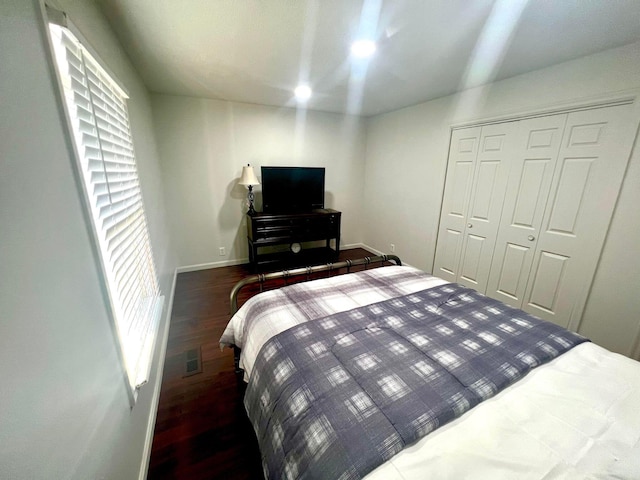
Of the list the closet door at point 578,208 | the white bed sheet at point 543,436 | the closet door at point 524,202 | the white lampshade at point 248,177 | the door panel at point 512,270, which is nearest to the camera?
the white bed sheet at point 543,436

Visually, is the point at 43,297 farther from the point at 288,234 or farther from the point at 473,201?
the point at 473,201

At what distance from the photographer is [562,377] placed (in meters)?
0.99

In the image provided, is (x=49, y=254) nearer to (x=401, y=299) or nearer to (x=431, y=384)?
(x=431, y=384)

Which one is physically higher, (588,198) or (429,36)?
(429,36)

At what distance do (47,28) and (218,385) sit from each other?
1921 mm

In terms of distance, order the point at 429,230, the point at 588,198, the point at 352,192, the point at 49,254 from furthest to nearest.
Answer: the point at 352,192, the point at 429,230, the point at 588,198, the point at 49,254

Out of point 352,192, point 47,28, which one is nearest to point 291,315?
point 47,28

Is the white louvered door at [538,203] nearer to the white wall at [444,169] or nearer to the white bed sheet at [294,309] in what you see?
the white wall at [444,169]

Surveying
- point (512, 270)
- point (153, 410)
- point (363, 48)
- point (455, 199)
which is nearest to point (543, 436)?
point (153, 410)

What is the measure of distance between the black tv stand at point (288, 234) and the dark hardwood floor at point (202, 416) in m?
1.23

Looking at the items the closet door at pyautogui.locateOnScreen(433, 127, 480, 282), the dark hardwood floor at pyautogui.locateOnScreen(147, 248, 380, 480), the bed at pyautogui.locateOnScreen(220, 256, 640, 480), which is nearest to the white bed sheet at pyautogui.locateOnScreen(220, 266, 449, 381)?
the bed at pyautogui.locateOnScreen(220, 256, 640, 480)

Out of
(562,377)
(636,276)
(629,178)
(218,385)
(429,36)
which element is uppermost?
(429,36)

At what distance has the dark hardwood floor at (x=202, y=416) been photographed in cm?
123

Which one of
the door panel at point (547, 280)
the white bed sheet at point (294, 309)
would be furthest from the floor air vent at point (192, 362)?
the door panel at point (547, 280)
